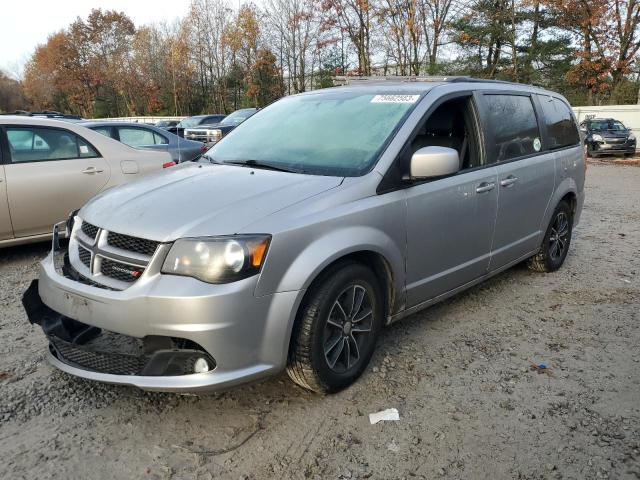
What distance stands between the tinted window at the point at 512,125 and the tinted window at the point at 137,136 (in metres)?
6.02

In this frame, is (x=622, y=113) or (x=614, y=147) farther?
(x=622, y=113)

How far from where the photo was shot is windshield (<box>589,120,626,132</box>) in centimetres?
2142

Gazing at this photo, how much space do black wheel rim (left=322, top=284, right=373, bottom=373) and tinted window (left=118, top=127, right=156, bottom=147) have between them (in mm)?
6512

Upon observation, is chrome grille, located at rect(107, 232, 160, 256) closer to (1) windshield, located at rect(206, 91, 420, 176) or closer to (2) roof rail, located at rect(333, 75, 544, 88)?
(1) windshield, located at rect(206, 91, 420, 176)

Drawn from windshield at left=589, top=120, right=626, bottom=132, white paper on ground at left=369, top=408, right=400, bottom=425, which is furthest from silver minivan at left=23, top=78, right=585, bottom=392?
windshield at left=589, top=120, right=626, bottom=132

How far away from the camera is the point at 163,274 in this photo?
251 centimetres

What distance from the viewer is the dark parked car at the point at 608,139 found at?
20656 millimetres

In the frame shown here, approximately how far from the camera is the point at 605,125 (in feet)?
70.9

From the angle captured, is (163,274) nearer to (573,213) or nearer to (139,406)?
(139,406)

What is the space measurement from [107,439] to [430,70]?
33.3 m

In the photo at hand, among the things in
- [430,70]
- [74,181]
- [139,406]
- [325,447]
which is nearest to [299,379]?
[325,447]

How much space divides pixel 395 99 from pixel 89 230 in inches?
83.8

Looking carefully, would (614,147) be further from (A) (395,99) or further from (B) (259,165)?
(B) (259,165)

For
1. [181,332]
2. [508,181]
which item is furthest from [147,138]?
[181,332]
